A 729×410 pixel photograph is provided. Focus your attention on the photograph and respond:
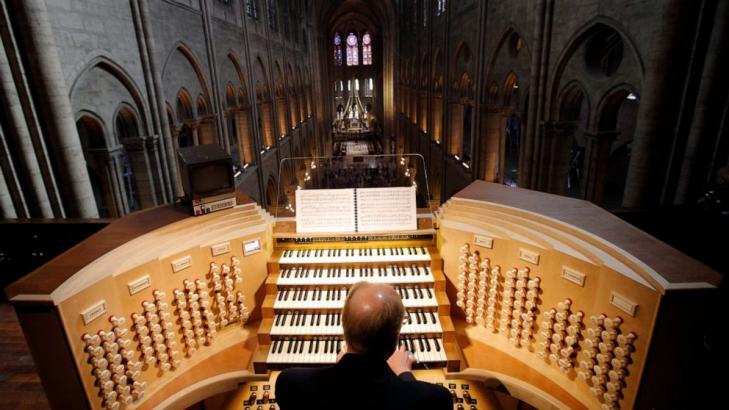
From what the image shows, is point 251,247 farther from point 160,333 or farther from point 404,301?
point 404,301

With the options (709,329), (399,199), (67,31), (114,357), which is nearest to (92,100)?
(67,31)

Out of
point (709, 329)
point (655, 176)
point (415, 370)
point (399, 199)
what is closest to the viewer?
point (709, 329)

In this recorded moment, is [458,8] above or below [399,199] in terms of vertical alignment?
above

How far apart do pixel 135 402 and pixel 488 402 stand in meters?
3.54

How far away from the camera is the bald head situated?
2.15 m

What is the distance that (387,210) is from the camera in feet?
14.2

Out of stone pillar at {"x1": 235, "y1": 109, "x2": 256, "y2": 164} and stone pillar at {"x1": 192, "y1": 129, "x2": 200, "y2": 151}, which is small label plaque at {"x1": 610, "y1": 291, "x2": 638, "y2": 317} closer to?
stone pillar at {"x1": 192, "y1": 129, "x2": 200, "y2": 151}

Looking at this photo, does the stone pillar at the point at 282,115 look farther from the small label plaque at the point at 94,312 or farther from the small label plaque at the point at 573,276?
the small label plaque at the point at 573,276

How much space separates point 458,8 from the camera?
49.4 ft

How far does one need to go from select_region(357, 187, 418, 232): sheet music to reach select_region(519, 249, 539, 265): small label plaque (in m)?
1.18

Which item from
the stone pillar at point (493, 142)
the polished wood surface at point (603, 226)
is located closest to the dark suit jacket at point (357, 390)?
the polished wood surface at point (603, 226)

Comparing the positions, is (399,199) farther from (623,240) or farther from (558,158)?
(558,158)

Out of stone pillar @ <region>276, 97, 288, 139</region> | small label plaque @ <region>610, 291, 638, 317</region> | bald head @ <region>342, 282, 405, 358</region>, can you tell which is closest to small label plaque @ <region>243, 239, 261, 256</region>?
bald head @ <region>342, 282, 405, 358</region>

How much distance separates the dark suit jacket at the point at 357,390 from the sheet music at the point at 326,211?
2.24 metres
